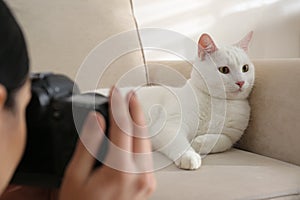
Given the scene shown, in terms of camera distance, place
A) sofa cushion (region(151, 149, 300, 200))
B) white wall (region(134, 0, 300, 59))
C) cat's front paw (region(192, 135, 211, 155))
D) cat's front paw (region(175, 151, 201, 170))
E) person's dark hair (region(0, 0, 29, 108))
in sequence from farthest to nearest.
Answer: white wall (region(134, 0, 300, 59)), cat's front paw (region(192, 135, 211, 155)), cat's front paw (region(175, 151, 201, 170)), sofa cushion (region(151, 149, 300, 200)), person's dark hair (region(0, 0, 29, 108))

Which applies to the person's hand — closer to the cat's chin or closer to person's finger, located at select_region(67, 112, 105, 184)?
person's finger, located at select_region(67, 112, 105, 184)

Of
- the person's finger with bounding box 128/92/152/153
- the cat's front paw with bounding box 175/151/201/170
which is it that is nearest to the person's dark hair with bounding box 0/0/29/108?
the person's finger with bounding box 128/92/152/153

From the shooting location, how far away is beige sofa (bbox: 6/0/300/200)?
0.73 m

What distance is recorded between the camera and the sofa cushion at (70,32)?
1.02 m

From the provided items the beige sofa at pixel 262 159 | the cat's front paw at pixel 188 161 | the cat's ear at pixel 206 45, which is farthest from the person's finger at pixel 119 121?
the cat's ear at pixel 206 45

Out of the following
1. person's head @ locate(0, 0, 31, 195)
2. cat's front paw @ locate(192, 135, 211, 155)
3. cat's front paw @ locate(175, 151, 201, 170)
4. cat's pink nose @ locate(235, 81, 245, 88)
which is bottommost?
cat's front paw @ locate(192, 135, 211, 155)

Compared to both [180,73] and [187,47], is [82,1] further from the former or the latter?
[187,47]

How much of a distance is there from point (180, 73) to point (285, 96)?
35 cm

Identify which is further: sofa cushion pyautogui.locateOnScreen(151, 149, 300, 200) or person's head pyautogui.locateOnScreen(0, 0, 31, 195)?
sofa cushion pyautogui.locateOnScreen(151, 149, 300, 200)

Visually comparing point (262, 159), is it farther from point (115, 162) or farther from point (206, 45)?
point (115, 162)

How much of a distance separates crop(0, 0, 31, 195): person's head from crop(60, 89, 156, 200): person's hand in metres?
0.06

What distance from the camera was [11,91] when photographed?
0.32 metres

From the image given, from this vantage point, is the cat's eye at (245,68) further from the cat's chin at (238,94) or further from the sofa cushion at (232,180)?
the sofa cushion at (232,180)

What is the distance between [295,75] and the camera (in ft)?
2.98
